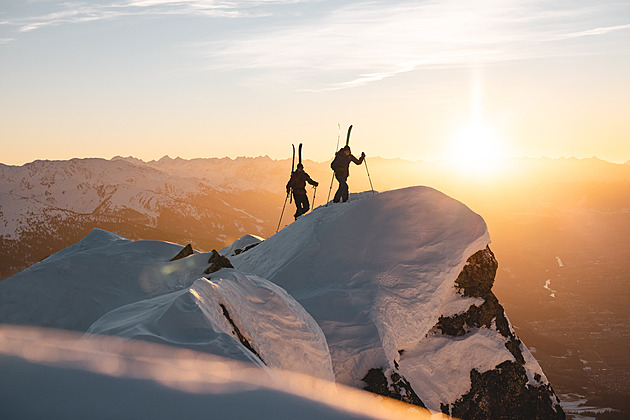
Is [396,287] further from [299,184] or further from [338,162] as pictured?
[299,184]

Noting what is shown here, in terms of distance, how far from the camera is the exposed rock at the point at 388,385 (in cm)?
1394

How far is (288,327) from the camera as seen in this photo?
11.7m

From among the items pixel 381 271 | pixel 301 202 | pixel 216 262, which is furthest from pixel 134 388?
pixel 301 202

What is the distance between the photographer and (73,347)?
5723 millimetres

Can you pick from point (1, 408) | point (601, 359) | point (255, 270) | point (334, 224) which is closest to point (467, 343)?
point (334, 224)

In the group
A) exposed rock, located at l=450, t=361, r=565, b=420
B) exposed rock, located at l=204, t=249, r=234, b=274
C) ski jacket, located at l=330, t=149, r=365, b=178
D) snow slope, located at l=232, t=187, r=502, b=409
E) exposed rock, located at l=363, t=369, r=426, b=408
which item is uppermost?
ski jacket, located at l=330, t=149, r=365, b=178

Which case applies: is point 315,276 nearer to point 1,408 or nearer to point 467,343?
point 467,343

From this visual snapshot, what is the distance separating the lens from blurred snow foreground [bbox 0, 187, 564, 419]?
5123 mm

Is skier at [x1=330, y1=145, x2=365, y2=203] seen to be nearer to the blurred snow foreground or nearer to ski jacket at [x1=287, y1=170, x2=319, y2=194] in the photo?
the blurred snow foreground

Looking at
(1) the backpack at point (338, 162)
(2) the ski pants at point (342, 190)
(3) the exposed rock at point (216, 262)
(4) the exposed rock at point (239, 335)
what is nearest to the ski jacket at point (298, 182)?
(2) the ski pants at point (342, 190)

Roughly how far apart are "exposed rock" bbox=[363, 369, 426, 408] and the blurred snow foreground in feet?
0.11

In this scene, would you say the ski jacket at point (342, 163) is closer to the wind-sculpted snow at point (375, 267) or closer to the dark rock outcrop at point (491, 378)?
the wind-sculpted snow at point (375, 267)

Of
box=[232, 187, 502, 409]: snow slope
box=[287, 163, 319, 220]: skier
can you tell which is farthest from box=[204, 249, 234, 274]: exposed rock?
box=[287, 163, 319, 220]: skier

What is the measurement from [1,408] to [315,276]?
47.4ft
